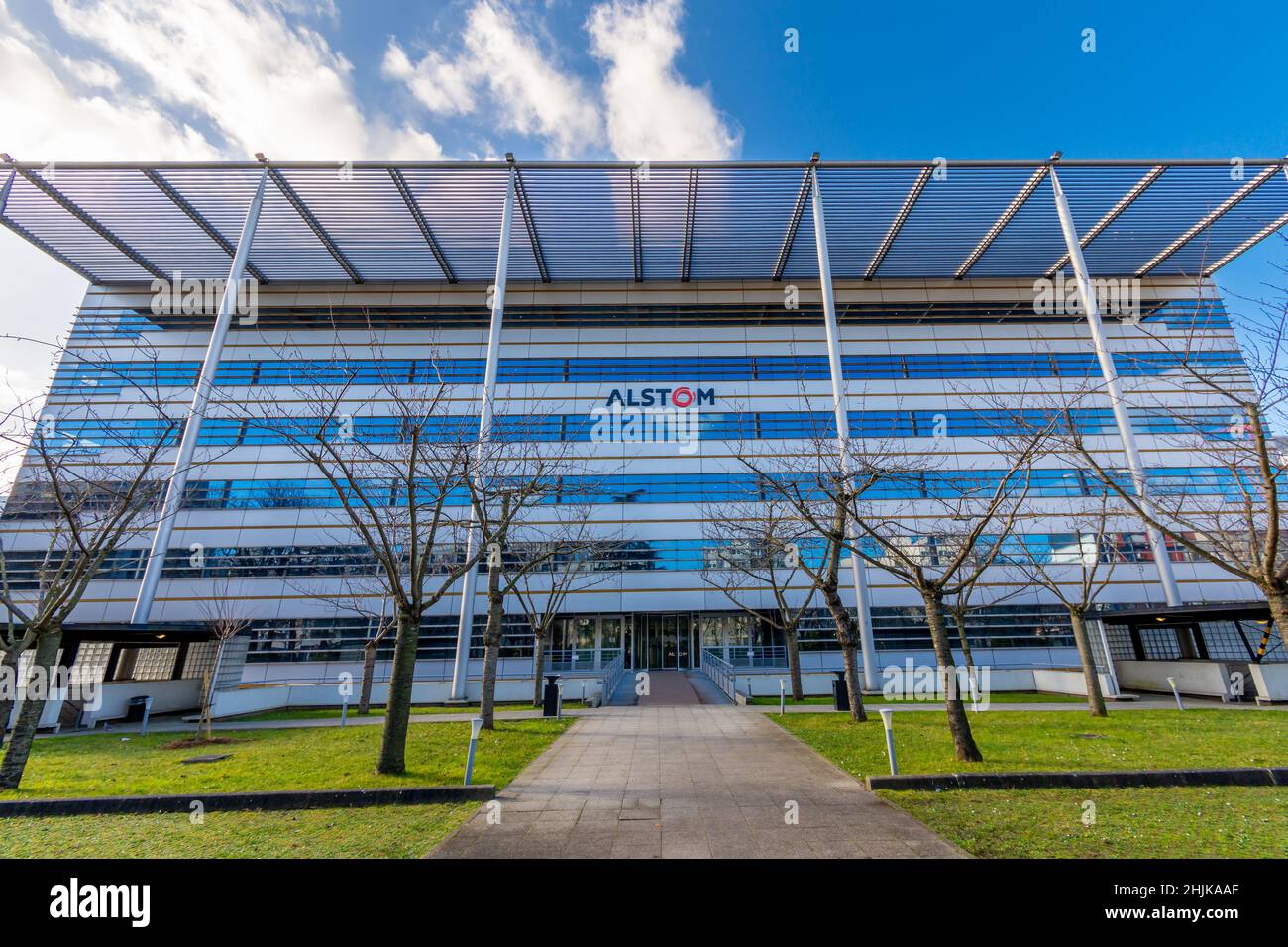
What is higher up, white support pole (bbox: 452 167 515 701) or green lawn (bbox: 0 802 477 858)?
white support pole (bbox: 452 167 515 701)

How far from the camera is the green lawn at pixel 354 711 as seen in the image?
17172mm

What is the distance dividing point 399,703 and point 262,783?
7.15 feet

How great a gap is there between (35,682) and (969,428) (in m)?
31.9

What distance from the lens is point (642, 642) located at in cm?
2612

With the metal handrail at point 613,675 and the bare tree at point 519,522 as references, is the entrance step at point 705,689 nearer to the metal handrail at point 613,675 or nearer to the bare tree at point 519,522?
the metal handrail at point 613,675

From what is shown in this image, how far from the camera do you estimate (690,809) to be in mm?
6375

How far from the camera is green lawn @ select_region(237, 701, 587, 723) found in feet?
56.3

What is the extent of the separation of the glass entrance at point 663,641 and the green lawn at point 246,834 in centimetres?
2001

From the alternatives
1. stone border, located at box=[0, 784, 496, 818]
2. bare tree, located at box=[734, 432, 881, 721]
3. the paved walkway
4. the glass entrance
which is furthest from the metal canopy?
stone border, located at box=[0, 784, 496, 818]

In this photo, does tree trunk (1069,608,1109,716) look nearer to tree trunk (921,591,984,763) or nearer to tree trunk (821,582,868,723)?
tree trunk (821,582,868,723)

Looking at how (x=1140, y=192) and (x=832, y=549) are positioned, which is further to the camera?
(x=1140, y=192)

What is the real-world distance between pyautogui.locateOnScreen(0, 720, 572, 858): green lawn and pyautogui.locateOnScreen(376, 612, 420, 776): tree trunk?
26 centimetres
